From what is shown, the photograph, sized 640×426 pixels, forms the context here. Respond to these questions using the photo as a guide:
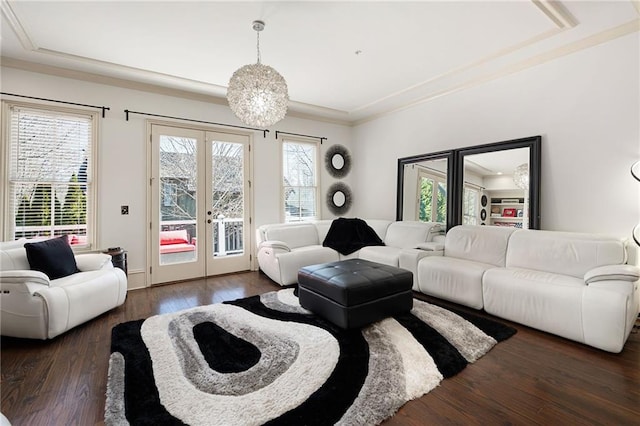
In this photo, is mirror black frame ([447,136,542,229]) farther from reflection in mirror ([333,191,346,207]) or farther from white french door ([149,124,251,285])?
white french door ([149,124,251,285])

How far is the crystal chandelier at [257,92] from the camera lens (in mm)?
2557

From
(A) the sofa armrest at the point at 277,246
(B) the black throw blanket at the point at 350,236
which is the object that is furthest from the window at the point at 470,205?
(A) the sofa armrest at the point at 277,246

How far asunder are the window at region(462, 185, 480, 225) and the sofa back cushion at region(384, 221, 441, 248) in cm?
40

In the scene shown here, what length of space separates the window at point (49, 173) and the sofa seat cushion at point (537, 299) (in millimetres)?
4680

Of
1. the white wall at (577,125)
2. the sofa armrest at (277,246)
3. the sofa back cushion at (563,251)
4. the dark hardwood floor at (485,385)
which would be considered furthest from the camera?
the sofa armrest at (277,246)

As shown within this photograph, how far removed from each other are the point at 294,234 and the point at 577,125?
147 inches

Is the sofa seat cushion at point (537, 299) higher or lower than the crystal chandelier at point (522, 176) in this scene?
lower

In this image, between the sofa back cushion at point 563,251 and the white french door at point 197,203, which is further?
the white french door at point 197,203

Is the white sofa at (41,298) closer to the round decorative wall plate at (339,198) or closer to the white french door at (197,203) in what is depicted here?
the white french door at (197,203)

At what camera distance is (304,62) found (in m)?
3.38

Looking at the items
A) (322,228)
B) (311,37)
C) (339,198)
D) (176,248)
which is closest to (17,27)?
(311,37)

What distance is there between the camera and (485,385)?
1.82 m

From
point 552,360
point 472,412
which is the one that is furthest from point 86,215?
point 552,360

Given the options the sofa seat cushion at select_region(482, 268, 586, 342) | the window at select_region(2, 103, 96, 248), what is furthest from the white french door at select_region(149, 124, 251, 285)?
the sofa seat cushion at select_region(482, 268, 586, 342)
